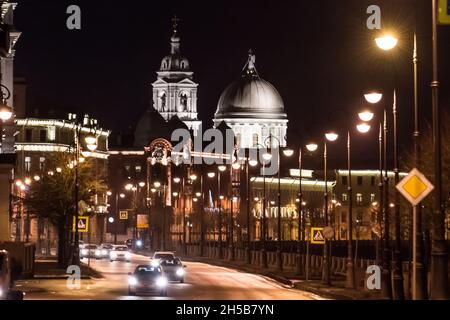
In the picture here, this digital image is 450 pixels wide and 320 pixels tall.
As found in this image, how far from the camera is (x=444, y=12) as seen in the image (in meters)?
33.5

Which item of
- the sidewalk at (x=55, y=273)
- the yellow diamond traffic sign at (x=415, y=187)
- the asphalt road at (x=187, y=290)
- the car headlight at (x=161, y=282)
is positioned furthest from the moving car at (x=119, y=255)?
the yellow diamond traffic sign at (x=415, y=187)

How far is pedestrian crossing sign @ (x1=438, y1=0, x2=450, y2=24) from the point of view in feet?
108

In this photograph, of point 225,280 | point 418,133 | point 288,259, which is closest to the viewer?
point 418,133

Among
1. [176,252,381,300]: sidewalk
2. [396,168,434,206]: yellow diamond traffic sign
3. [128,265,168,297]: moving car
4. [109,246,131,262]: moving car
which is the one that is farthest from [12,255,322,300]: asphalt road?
[109,246,131,262]: moving car

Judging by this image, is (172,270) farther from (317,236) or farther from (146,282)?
(146,282)

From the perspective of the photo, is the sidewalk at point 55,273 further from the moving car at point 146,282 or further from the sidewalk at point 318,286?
the moving car at point 146,282

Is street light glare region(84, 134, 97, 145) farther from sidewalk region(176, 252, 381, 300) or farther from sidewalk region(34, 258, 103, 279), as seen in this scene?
sidewalk region(176, 252, 381, 300)


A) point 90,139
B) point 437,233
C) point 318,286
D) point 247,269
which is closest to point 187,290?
point 318,286

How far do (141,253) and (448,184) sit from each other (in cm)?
9303

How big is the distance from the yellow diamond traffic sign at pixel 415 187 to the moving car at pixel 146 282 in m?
23.8

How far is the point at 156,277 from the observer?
58.8 meters

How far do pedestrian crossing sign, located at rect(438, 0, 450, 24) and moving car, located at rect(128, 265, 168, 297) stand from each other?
27.1 meters
